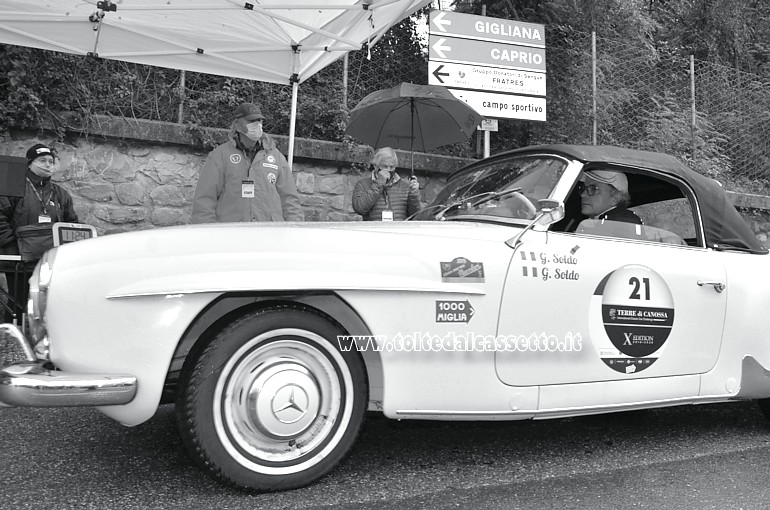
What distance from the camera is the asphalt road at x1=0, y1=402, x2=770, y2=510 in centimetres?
258

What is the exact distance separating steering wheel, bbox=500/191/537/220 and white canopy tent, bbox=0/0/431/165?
2509mm

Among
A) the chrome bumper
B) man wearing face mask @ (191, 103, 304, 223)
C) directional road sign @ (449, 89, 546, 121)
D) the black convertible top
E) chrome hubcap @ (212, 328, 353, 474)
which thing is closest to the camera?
the chrome bumper

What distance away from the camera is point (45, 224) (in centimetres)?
519

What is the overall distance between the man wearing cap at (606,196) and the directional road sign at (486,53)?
4224 millimetres

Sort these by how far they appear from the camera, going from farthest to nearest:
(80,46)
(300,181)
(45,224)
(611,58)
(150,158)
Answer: (611,58) < (300,181) < (150,158) < (80,46) < (45,224)

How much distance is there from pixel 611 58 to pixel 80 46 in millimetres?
6772

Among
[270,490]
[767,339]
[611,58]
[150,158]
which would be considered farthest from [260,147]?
[611,58]

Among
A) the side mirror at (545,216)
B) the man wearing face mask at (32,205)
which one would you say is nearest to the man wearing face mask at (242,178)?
the man wearing face mask at (32,205)

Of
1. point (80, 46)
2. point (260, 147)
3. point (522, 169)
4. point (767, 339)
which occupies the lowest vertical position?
point (767, 339)

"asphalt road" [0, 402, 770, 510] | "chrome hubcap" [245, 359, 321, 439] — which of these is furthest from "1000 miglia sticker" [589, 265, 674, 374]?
"chrome hubcap" [245, 359, 321, 439]

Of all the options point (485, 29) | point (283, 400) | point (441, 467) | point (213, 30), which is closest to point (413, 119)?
point (485, 29)

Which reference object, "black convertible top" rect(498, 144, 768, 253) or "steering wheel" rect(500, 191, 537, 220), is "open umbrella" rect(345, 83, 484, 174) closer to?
"black convertible top" rect(498, 144, 768, 253)

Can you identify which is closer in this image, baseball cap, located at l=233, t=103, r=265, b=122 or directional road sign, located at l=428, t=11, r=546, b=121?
baseball cap, located at l=233, t=103, r=265, b=122

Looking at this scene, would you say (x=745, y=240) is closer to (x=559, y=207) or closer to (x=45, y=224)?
(x=559, y=207)
